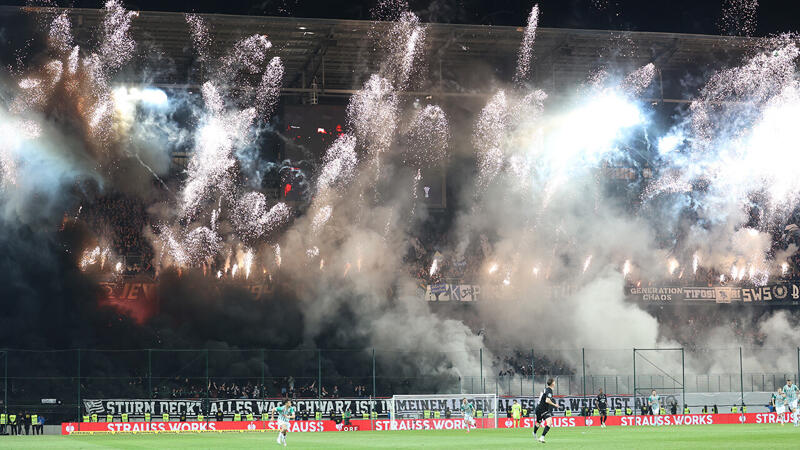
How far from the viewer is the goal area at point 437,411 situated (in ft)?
145

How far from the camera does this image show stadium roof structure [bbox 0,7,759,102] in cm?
5575

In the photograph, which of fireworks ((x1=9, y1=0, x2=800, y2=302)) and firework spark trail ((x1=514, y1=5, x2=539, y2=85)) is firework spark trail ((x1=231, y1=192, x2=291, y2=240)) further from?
firework spark trail ((x1=514, y1=5, x2=539, y2=85))

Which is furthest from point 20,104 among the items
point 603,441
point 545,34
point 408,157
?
point 603,441

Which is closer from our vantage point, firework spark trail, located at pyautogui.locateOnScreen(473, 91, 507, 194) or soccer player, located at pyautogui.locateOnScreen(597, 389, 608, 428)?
soccer player, located at pyautogui.locateOnScreen(597, 389, 608, 428)

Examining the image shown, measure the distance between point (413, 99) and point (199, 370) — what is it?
23.4 m

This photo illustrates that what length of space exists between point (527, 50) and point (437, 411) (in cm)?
2802

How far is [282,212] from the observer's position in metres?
60.6

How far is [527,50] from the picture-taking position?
62.3 metres

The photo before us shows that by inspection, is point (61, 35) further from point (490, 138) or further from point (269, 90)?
point (490, 138)

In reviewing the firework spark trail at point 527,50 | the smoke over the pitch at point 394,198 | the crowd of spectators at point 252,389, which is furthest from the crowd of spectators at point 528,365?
the firework spark trail at point 527,50

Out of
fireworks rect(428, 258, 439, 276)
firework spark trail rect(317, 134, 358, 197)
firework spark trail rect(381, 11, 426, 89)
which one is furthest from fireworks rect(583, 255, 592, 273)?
firework spark trail rect(381, 11, 426, 89)

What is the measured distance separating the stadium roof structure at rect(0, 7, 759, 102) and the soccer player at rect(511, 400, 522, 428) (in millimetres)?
24756

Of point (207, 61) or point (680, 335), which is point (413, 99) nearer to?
point (207, 61)

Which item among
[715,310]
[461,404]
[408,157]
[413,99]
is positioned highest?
[413,99]
